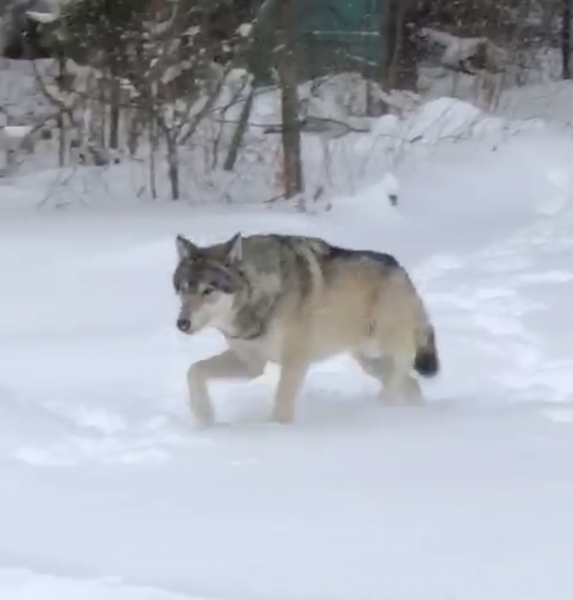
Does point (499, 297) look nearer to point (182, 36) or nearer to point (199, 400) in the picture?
point (199, 400)

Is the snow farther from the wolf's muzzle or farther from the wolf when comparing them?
the wolf's muzzle

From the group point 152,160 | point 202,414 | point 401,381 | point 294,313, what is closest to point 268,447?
point 202,414

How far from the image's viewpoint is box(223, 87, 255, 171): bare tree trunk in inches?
474

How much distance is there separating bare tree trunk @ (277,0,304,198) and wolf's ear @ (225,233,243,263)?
250 inches

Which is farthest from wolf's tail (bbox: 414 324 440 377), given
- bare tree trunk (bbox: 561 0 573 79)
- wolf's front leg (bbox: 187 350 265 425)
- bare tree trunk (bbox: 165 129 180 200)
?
bare tree trunk (bbox: 561 0 573 79)

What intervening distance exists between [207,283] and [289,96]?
6795mm

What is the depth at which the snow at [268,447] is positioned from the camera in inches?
140

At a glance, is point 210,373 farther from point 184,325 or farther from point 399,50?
point 399,50

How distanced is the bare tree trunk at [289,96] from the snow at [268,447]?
1.75 m

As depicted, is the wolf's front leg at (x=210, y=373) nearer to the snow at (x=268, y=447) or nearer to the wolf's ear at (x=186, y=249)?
the snow at (x=268, y=447)

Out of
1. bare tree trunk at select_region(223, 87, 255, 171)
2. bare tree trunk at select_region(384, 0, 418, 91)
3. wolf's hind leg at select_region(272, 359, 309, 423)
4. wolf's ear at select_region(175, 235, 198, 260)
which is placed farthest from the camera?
bare tree trunk at select_region(384, 0, 418, 91)

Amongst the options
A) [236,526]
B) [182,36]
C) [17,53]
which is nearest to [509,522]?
[236,526]

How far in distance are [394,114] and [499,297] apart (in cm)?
734

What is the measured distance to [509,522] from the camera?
3.93m
